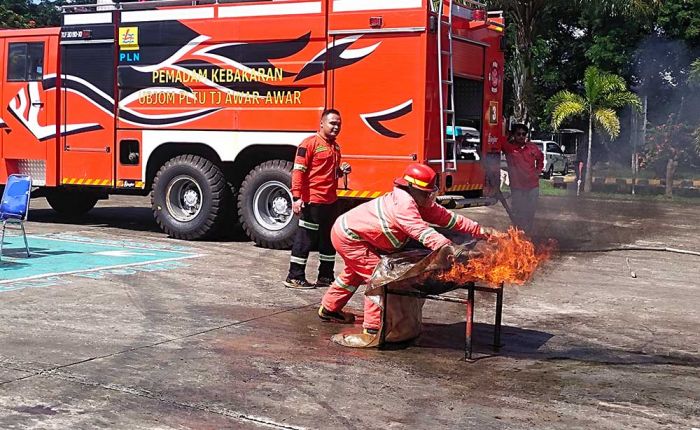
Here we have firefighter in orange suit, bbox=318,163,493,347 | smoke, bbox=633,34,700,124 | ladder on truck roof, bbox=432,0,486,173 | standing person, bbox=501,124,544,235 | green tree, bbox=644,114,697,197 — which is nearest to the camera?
firefighter in orange suit, bbox=318,163,493,347

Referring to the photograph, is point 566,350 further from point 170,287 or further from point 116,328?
point 170,287

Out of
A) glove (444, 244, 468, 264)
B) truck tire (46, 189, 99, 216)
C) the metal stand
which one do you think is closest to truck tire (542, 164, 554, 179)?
truck tire (46, 189, 99, 216)

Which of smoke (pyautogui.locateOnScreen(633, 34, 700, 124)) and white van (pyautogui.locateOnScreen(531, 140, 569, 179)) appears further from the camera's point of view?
white van (pyautogui.locateOnScreen(531, 140, 569, 179))

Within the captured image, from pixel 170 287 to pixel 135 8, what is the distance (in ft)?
17.4

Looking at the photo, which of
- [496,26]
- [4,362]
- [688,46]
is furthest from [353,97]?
[688,46]

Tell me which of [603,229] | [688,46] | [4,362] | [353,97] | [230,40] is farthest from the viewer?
[688,46]

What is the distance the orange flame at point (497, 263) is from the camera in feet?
20.6

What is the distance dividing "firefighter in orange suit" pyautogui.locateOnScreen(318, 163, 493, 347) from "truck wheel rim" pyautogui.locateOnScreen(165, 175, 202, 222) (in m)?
5.67

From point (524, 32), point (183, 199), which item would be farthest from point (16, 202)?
point (524, 32)

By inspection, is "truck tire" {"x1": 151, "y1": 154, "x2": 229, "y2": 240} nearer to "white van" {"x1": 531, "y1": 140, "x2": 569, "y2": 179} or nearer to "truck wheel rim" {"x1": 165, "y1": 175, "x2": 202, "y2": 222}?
"truck wheel rim" {"x1": 165, "y1": 175, "x2": 202, "y2": 222}

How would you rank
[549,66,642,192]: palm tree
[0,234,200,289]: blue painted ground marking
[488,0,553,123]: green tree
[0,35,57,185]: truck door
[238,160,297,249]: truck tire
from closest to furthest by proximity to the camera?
[0,234,200,289]: blue painted ground marking → [238,160,297,249]: truck tire → [0,35,57,185]: truck door → [488,0,553,123]: green tree → [549,66,642,192]: palm tree

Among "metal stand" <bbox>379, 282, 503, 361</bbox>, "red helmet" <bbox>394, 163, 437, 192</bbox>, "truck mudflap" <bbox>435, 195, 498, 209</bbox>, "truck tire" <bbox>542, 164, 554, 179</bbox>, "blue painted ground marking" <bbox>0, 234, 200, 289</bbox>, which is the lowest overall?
"blue painted ground marking" <bbox>0, 234, 200, 289</bbox>

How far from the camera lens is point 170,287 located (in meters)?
8.84

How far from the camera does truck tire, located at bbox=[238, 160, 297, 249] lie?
11.6 meters
